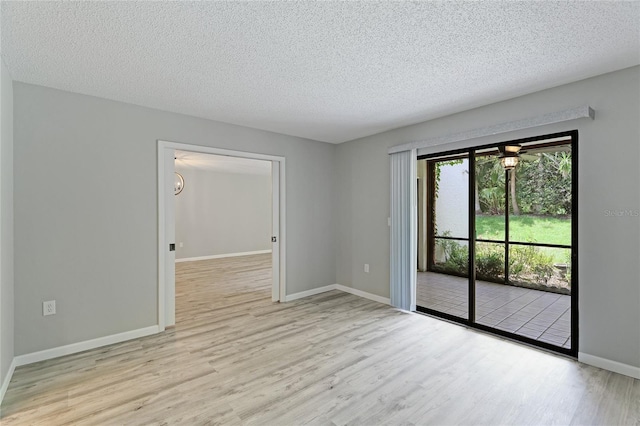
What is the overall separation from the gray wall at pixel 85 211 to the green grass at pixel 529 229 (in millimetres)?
3922

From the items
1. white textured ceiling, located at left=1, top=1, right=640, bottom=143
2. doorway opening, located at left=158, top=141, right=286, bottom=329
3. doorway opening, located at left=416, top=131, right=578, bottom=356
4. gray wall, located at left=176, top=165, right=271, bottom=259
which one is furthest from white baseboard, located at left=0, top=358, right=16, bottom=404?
gray wall, located at left=176, top=165, right=271, bottom=259

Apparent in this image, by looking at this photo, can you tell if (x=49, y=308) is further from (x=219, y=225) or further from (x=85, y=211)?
(x=219, y=225)

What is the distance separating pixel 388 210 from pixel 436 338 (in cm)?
186

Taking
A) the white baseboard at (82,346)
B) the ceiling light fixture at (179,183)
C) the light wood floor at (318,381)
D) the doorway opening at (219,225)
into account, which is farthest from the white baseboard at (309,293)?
the ceiling light fixture at (179,183)

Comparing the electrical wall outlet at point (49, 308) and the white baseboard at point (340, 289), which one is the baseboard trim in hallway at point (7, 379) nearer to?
the electrical wall outlet at point (49, 308)

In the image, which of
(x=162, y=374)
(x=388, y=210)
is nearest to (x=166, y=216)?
(x=162, y=374)

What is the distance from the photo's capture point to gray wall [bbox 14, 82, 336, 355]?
8.66 ft

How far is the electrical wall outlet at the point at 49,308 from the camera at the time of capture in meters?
2.70

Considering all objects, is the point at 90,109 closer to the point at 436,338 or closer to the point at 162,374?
the point at 162,374

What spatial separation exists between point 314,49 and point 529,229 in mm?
3739

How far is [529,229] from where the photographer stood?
155 inches

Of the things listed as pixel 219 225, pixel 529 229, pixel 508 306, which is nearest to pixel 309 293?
pixel 508 306

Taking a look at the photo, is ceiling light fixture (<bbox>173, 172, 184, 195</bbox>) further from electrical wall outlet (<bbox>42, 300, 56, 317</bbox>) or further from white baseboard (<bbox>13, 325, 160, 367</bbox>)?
electrical wall outlet (<bbox>42, 300, 56, 317</bbox>)

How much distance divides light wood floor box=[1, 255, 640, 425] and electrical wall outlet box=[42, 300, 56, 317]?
1.47ft
